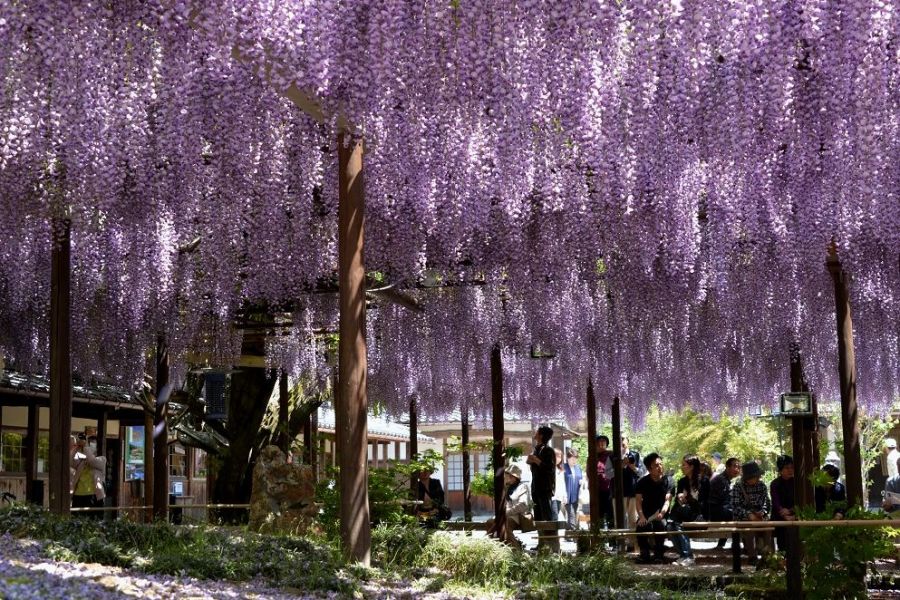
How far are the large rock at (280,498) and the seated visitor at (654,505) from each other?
11.6 ft

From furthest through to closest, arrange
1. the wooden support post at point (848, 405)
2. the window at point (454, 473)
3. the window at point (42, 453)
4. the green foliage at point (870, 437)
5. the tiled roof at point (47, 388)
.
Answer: the window at point (454, 473), the green foliage at point (870, 437), the window at point (42, 453), the tiled roof at point (47, 388), the wooden support post at point (848, 405)

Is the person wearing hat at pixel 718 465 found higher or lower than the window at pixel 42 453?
lower

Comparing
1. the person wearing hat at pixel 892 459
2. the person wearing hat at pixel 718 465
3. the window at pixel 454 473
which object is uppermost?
the person wearing hat at pixel 892 459

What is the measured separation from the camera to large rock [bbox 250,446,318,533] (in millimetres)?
9328

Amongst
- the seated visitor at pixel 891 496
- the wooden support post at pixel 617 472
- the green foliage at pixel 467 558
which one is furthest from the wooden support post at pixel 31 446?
the seated visitor at pixel 891 496

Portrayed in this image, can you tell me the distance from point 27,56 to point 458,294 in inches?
269

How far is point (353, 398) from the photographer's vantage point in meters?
6.19

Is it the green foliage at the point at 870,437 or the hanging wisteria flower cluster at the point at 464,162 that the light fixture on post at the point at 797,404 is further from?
the green foliage at the point at 870,437

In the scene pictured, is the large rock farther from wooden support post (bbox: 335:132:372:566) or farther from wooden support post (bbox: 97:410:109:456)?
wooden support post (bbox: 97:410:109:456)

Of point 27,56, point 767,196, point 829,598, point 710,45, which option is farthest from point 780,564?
point 27,56

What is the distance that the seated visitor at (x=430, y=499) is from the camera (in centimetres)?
1212

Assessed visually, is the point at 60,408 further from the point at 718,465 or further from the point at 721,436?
the point at 721,436

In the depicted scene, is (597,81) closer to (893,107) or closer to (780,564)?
(893,107)

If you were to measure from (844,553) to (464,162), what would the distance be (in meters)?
3.40
